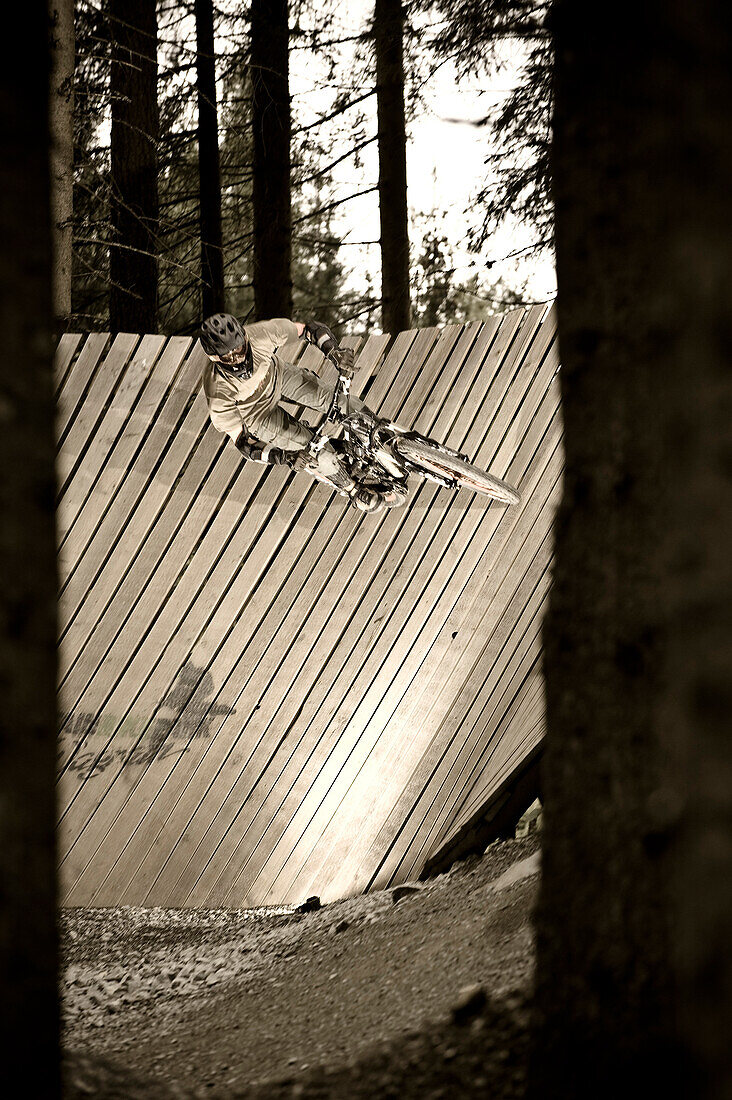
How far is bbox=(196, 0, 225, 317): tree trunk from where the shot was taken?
43.0 ft

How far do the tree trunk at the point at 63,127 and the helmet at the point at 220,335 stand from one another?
3.01m

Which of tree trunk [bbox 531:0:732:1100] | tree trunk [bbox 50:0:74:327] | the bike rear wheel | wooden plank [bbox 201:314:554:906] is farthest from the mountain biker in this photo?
tree trunk [bbox 531:0:732:1100]

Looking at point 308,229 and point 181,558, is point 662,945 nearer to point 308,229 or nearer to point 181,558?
point 181,558

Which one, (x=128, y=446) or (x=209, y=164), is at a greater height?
(x=209, y=164)

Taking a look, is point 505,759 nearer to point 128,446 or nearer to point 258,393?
point 258,393

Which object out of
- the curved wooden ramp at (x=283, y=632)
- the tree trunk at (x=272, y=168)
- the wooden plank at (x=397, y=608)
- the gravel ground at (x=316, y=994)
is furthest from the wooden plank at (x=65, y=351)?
the tree trunk at (x=272, y=168)

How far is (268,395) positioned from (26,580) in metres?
4.38

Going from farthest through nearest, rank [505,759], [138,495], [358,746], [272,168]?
[272,168] → [138,495] → [358,746] → [505,759]

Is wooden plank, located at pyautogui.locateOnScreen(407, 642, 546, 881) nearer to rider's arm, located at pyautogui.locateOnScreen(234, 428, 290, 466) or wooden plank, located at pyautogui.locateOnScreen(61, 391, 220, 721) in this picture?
rider's arm, located at pyautogui.locateOnScreen(234, 428, 290, 466)

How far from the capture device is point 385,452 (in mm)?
6285

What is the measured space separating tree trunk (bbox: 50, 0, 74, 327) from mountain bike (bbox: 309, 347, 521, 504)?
3.23 m

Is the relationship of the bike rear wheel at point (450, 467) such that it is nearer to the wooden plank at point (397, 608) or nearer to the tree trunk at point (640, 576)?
the wooden plank at point (397, 608)

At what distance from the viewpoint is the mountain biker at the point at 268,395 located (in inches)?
230

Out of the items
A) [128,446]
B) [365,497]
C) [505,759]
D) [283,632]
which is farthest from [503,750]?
[128,446]
